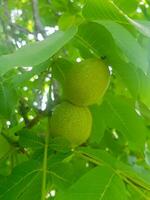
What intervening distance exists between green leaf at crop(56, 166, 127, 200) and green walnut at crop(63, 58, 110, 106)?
0.25 metres

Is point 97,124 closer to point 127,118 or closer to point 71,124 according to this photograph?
point 127,118

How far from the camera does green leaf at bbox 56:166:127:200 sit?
4.35 ft

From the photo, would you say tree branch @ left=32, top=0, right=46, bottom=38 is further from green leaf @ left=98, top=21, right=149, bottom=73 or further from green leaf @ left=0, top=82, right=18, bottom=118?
green leaf @ left=98, top=21, right=149, bottom=73

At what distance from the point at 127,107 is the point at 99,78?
0.28m

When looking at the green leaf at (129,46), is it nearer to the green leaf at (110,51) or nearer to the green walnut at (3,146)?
the green leaf at (110,51)

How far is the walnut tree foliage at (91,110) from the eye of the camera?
4.02 ft

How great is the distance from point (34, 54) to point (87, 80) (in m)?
0.39

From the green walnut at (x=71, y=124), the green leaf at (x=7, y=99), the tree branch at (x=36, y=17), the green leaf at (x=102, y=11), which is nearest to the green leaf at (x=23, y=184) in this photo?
the green walnut at (x=71, y=124)

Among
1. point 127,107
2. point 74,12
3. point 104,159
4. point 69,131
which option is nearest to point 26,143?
point 69,131

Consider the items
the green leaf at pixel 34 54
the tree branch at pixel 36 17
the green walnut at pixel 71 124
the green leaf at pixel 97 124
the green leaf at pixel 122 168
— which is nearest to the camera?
the green leaf at pixel 34 54

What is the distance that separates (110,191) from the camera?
136 centimetres

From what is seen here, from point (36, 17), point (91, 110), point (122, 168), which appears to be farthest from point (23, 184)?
point (36, 17)

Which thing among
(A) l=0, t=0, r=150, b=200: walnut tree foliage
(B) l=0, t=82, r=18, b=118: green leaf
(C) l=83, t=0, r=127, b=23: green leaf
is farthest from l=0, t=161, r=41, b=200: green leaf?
(C) l=83, t=0, r=127, b=23: green leaf

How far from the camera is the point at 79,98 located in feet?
5.10
